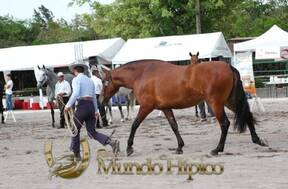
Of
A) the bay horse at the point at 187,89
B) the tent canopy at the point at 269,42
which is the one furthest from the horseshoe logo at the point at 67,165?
the tent canopy at the point at 269,42

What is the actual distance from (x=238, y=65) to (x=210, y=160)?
12.9 m

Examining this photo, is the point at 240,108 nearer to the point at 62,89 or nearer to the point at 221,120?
the point at 221,120

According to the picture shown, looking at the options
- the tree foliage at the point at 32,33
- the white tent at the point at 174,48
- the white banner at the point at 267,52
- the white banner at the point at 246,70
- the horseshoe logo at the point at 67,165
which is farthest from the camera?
the tree foliage at the point at 32,33

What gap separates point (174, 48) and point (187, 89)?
56.4 ft

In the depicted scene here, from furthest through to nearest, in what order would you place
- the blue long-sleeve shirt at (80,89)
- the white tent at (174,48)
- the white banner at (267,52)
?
the white banner at (267,52), the white tent at (174,48), the blue long-sleeve shirt at (80,89)

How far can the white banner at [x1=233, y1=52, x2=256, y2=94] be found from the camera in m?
21.2

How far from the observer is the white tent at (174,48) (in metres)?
26.9

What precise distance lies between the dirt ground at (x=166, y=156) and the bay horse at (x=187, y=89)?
52 centimetres

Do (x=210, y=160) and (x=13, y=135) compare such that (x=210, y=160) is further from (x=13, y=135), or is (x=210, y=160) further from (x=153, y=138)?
(x=13, y=135)

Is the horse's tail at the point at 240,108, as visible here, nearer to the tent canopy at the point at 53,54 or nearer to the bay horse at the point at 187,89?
the bay horse at the point at 187,89

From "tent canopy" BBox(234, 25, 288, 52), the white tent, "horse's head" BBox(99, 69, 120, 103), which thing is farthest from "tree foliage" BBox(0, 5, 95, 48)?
"horse's head" BBox(99, 69, 120, 103)

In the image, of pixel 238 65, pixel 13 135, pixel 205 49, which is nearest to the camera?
pixel 13 135

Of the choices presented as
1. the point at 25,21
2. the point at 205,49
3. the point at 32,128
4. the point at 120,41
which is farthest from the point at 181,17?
the point at 25,21

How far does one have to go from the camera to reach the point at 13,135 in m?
17.0
